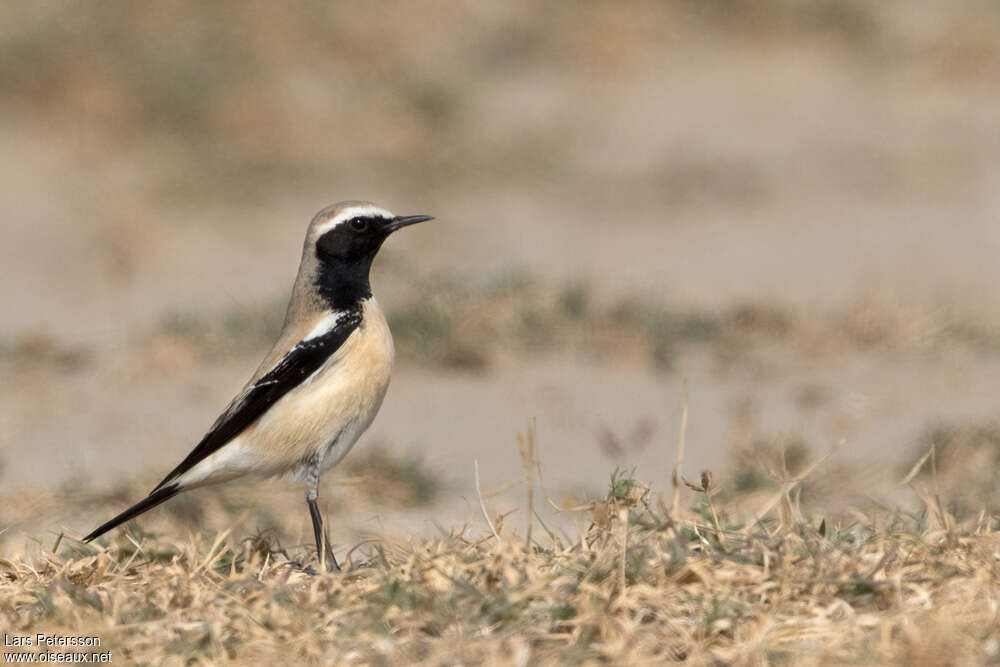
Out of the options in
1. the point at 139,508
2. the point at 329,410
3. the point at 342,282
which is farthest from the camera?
the point at 342,282

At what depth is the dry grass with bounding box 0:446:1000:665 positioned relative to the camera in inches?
135

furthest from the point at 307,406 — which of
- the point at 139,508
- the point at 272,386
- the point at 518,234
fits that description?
the point at 518,234

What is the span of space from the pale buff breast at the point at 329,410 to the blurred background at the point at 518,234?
127 centimetres

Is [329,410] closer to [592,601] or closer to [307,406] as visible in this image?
[307,406]

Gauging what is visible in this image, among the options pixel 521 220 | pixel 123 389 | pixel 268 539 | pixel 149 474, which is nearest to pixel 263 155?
pixel 521 220

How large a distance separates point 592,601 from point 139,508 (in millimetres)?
1865

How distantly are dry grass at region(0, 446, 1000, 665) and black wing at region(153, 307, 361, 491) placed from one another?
82 cm

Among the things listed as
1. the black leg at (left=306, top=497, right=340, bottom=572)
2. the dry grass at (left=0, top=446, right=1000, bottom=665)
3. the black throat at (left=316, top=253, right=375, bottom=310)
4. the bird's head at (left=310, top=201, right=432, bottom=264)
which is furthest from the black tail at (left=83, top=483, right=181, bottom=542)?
the bird's head at (left=310, top=201, right=432, bottom=264)

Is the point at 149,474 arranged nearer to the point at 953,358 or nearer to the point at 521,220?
the point at 953,358

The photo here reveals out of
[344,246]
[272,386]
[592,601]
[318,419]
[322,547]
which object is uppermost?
[344,246]

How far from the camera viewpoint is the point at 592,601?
3594 millimetres

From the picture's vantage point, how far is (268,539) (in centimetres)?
461

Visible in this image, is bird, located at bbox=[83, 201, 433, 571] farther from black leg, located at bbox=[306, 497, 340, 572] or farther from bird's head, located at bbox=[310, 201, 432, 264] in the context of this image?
bird's head, located at bbox=[310, 201, 432, 264]

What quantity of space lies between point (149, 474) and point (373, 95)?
23.8 ft
